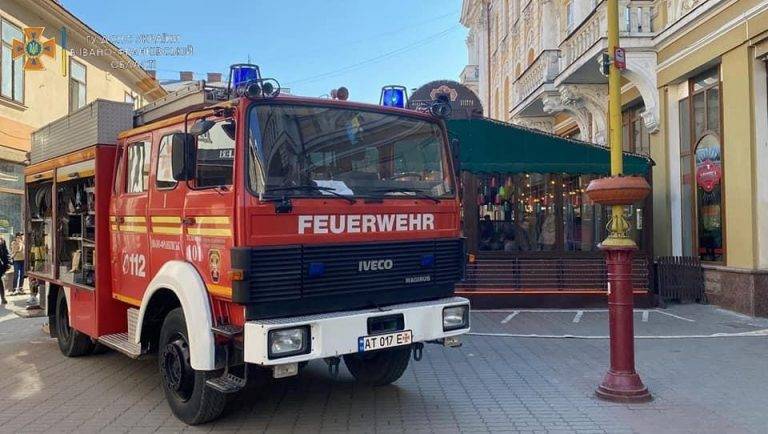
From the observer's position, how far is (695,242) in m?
11.9

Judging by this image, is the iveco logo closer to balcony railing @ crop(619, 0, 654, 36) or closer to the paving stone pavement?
the paving stone pavement

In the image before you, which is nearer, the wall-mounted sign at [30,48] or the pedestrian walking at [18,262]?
the pedestrian walking at [18,262]

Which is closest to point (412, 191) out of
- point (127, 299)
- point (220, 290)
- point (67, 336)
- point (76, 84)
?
point (220, 290)

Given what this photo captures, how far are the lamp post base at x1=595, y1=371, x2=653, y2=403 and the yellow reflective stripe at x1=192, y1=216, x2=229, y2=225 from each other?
3.68 meters

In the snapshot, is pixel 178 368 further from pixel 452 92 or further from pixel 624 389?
pixel 452 92

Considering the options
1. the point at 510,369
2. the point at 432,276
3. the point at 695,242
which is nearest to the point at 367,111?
the point at 432,276

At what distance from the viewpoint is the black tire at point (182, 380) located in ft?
16.7

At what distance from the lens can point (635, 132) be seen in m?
14.6

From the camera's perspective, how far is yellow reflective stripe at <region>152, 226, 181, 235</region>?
5.45 m

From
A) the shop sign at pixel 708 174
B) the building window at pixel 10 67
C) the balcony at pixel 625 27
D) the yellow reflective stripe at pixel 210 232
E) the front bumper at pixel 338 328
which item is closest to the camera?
the front bumper at pixel 338 328

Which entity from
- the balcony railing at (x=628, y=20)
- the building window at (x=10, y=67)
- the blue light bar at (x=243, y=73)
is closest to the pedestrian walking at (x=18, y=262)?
the building window at (x=10, y=67)

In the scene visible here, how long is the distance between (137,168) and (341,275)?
2.56 metres

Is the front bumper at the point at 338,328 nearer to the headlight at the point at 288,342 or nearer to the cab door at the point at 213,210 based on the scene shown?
the headlight at the point at 288,342

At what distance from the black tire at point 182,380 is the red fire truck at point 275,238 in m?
0.02
